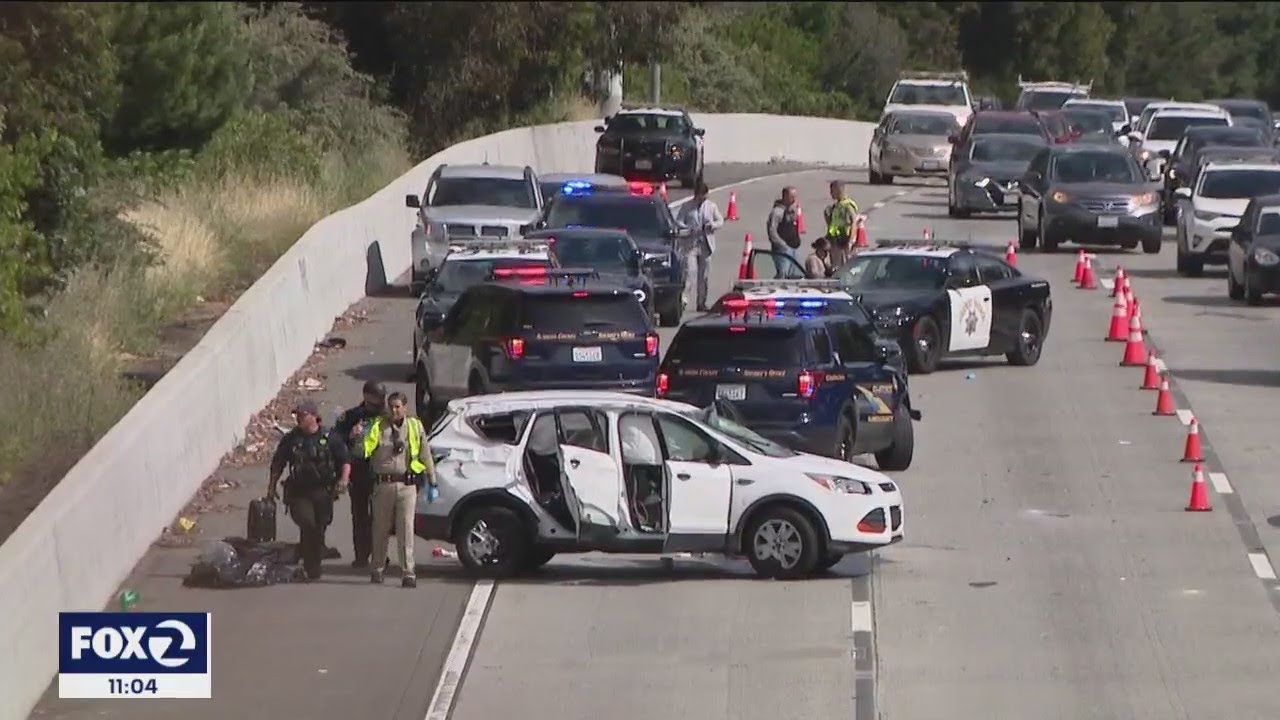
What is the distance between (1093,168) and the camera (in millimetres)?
40094

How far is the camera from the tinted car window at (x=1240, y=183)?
3888 cm

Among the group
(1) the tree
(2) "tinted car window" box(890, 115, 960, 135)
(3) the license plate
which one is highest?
(1) the tree

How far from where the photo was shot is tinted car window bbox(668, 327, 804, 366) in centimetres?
2130

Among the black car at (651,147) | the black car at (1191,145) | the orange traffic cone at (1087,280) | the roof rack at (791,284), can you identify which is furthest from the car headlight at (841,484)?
the black car at (651,147)

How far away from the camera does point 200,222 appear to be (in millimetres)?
35875

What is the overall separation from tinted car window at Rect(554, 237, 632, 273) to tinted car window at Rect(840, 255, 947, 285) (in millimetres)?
2887

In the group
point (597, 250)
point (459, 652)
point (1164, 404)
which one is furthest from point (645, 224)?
point (459, 652)

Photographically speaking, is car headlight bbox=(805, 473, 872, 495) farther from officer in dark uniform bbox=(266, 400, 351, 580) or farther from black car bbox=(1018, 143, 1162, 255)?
black car bbox=(1018, 143, 1162, 255)

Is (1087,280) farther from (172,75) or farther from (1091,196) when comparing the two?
(172,75)

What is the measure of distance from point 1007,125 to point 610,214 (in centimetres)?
1602

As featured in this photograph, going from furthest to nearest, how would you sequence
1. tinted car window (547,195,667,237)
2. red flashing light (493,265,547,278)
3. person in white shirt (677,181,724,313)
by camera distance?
person in white shirt (677,181,724,313), tinted car window (547,195,667,237), red flashing light (493,265,547,278)

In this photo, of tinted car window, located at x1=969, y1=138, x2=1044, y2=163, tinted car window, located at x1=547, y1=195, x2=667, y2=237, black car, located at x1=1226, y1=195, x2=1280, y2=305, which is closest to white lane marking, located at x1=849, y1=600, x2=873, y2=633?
tinted car window, located at x1=547, y1=195, x2=667, y2=237

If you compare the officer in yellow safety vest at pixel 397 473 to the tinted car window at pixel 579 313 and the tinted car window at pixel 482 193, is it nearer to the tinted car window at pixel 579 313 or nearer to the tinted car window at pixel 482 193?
the tinted car window at pixel 579 313

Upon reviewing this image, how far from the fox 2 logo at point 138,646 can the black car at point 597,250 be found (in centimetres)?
1525
